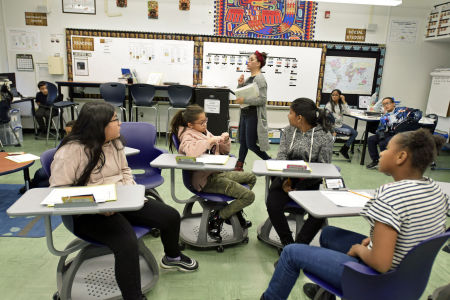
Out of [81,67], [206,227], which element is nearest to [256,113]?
[206,227]

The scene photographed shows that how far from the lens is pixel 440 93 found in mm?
6000

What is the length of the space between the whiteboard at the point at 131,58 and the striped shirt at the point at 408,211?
5.33m

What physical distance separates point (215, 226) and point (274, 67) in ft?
14.2

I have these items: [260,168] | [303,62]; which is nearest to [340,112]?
[303,62]

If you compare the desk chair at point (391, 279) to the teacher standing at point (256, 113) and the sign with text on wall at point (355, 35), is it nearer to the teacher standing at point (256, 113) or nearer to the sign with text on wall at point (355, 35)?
the teacher standing at point (256, 113)

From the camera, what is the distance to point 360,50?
6.10 metres

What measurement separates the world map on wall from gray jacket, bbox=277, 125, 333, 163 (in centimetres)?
416

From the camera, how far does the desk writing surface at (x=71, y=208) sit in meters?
1.35

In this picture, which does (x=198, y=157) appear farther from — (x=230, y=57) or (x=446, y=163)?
(x=446, y=163)

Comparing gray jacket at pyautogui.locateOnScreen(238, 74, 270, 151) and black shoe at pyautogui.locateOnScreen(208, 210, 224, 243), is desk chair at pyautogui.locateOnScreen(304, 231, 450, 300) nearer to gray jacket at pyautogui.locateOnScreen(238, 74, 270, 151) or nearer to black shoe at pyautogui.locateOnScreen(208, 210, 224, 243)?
black shoe at pyautogui.locateOnScreen(208, 210, 224, 243)

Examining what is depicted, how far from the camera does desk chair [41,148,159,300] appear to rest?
172cm

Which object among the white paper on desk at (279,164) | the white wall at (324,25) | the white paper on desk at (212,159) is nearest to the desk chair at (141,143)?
the white paper on desk at (212,159)

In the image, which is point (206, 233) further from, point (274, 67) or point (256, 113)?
point (274, 67)

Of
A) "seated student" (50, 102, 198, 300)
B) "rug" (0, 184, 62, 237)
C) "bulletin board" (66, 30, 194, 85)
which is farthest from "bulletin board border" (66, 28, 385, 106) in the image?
"seated student" (50, 102, 198, 300)
